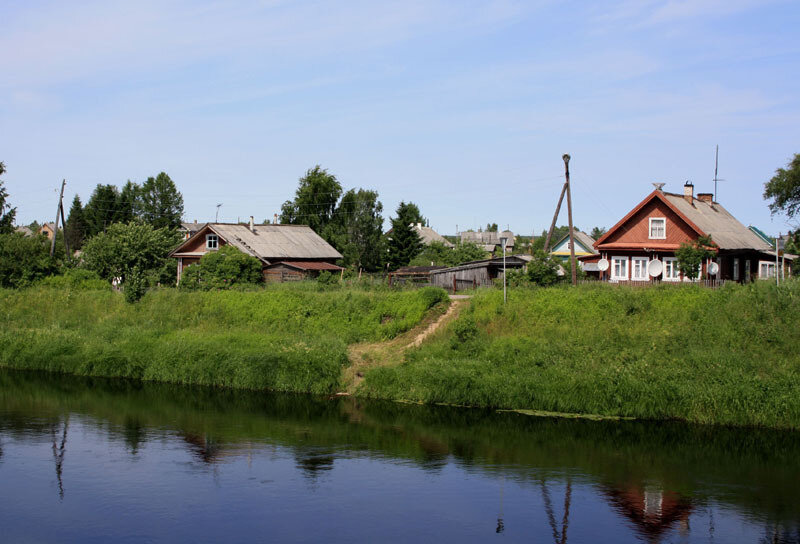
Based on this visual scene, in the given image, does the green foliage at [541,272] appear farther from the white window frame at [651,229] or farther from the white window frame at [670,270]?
the white window frame at [651,229]

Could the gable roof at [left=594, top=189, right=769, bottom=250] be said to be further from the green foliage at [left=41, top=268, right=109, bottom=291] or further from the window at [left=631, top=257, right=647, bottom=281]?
the green foliage at [left=41, top=268, right=109, bottom=291]

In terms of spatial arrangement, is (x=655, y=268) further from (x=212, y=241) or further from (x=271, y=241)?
(x=212, y=241)

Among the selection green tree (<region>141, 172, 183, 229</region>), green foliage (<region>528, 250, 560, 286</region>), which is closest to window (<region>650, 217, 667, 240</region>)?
green foliage (<region>528, 250, 560, 286</region>)

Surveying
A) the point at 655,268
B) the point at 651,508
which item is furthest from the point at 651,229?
the point at 651,508

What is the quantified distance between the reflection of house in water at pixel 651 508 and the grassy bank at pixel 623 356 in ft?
21.0

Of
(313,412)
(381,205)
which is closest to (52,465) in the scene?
(313,412)

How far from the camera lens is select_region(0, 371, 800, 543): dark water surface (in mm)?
16281

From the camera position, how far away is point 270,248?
184 ft

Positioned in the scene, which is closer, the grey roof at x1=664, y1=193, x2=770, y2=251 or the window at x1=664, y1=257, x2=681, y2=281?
the grey roof at x1=664, y1=193, x2=770, y2=251

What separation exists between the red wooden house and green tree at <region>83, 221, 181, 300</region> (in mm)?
30504

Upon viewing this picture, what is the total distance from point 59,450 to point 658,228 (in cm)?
3479

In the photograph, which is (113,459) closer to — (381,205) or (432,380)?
(432,380)

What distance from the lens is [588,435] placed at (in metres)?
23.8

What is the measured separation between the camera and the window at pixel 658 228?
44.6 m
